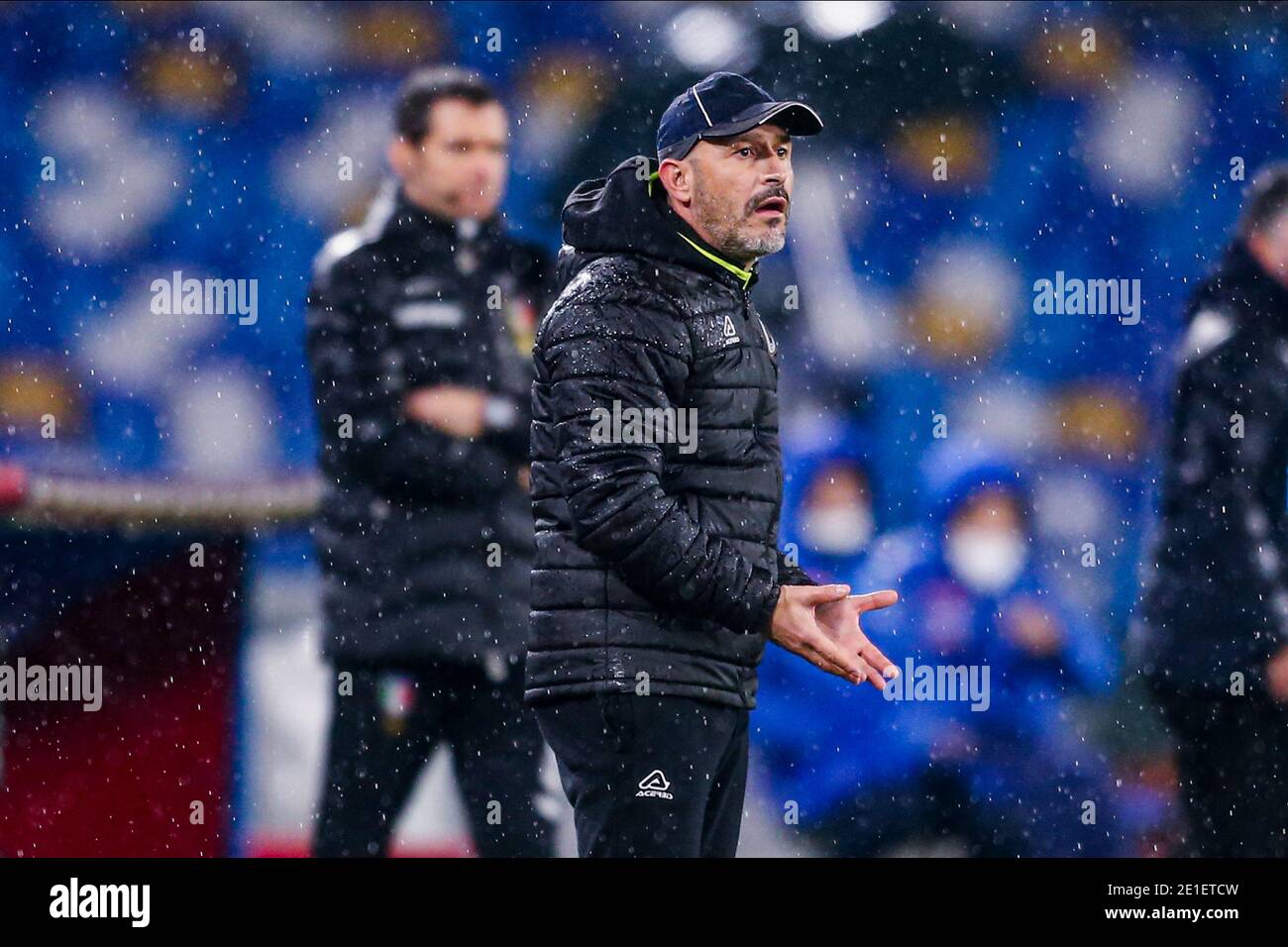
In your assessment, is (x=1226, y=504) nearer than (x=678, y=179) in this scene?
No

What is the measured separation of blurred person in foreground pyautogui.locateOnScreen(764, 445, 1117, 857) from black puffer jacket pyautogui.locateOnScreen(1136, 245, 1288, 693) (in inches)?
11.0

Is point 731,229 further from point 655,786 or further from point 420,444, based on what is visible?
point 420,444

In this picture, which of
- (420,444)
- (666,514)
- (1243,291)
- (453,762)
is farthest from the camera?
(1243,291)

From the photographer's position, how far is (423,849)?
483 cm

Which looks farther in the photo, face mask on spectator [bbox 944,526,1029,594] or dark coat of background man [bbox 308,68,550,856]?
face mask on spectator [bbox 944,526,1029,594]

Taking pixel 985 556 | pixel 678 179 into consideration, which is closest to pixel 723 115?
pixel 678 179

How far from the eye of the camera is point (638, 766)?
356cm

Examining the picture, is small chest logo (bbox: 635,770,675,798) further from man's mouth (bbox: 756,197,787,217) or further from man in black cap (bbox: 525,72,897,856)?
man's mouth (bbox: 756,197,787,217)

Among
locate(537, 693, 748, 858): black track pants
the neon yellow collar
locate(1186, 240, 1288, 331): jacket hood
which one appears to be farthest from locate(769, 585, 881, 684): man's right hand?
locate(1186, 240, 1288, 331): jacket hood

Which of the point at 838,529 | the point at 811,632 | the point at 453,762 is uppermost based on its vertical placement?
the point at 838,529

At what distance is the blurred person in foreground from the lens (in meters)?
5.00

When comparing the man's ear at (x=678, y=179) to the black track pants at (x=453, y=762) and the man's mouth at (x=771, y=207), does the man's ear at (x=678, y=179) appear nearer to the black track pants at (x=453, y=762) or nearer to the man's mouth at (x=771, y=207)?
the man's mouth at (x=771, y=207)

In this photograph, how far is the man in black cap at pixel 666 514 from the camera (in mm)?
3521

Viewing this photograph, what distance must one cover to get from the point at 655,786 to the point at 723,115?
1.22 meters
